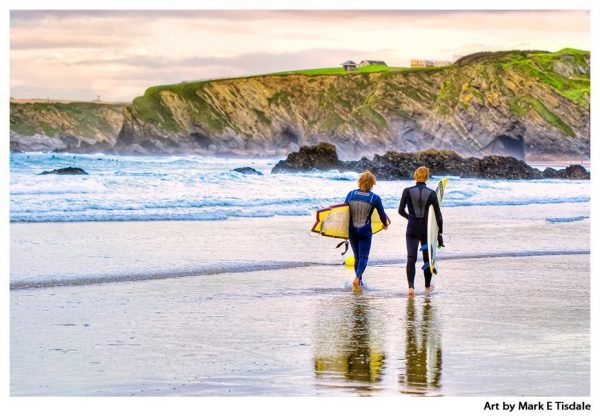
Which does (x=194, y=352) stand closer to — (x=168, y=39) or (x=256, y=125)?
(x=168, y=39)

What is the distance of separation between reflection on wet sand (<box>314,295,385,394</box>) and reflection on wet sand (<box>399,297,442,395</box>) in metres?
0.23

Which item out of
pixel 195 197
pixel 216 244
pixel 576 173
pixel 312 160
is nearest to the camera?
pixel 216 244

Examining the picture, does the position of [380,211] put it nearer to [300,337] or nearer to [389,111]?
[300,337]

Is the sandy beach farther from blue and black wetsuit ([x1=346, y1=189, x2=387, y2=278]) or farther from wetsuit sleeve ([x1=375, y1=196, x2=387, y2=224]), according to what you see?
wetsuit sleeve ([x1=375, y1=196, x2=387, y2=224])

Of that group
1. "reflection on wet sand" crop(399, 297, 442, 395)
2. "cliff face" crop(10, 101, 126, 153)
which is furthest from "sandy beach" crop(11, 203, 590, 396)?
"cliff face" crop(10, 101, 126, 153)

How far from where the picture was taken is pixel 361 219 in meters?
12.7

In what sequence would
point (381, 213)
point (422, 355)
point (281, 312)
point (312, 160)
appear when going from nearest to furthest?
1. point (422, 355)
2. point (281, 312)
3. point (381, 213)
4. point (312, 160)

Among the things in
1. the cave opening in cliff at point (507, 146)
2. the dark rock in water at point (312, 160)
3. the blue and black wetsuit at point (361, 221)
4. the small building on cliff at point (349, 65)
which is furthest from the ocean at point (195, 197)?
the small building on cliff at point (349, 65)

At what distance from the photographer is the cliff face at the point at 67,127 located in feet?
385

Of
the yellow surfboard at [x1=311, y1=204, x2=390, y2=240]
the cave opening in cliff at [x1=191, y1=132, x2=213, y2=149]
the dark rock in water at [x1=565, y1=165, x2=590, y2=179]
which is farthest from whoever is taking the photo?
the cave opening in cliff at [x1=191, y1=132, x2=213, y2=149]

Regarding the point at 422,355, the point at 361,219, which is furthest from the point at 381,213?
the point at 422,355

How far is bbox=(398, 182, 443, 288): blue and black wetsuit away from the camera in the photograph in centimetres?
1227

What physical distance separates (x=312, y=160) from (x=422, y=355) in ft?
168
